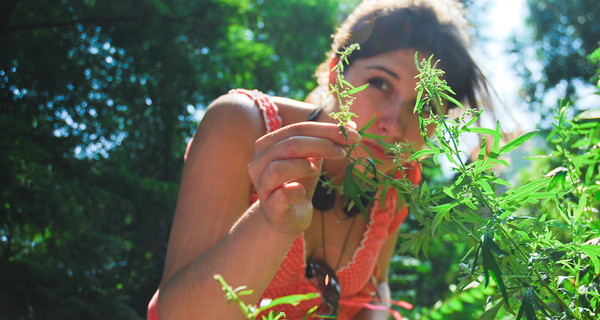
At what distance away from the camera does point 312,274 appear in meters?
1.40

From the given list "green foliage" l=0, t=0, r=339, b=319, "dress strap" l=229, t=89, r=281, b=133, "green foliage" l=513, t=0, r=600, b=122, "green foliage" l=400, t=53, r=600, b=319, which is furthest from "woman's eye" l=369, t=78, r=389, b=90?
"green foliage" l=513, t=0, r=600, b=122

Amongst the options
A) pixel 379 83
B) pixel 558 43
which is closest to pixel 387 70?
pixel 379 83

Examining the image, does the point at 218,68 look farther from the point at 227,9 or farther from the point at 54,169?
the point at 54,169

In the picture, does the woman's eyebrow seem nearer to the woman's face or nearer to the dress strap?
the woman's face

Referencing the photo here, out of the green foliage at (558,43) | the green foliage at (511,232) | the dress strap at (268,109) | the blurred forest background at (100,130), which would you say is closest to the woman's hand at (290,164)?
the green foliage at (511,232)

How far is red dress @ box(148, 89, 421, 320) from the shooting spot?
4.53 feet

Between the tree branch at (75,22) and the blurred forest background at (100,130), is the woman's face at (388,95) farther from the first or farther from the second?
the tree branch at (75,22)

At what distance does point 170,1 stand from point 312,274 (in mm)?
1698

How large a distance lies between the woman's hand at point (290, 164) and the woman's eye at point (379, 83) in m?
0.34

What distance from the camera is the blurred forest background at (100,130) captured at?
5.25 feet

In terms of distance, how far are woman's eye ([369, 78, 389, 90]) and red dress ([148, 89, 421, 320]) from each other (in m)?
0.21

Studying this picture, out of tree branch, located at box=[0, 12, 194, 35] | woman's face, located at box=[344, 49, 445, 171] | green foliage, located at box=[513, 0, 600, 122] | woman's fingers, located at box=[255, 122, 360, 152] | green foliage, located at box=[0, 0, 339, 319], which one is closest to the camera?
woman's fingers, located at box=[255, 122, 360, 152]

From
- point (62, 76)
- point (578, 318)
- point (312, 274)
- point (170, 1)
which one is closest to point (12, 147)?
point (62, 76)

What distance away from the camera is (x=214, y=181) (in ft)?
3.96
